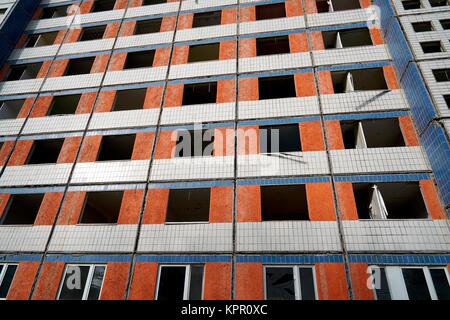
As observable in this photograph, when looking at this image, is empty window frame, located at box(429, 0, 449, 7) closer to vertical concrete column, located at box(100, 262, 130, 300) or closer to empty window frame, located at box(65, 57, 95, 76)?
vertical concrete column, located at box(100, 262, 130, 300)

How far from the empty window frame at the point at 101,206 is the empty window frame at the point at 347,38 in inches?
504

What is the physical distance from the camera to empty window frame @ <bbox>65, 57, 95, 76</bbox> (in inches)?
709

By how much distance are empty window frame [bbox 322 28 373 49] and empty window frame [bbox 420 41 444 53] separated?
2722 mm

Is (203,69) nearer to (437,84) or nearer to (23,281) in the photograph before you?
(437,84)

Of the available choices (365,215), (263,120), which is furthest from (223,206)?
(365,215)

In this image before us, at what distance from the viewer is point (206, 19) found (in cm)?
1839

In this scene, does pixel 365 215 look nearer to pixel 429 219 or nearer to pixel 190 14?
pixel 429 219

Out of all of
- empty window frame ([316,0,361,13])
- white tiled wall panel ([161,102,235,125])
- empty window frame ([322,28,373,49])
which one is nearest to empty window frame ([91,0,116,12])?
white tiled wall panel ([161,102,235,125])

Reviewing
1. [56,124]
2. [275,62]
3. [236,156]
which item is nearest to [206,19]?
[275,62]

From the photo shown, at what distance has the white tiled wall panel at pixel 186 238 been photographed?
430 inches

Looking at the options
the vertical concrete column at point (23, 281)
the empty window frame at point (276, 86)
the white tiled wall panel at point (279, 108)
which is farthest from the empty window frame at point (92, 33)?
the vertical concrete column at point (23, 281)

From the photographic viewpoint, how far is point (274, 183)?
12.0 meters

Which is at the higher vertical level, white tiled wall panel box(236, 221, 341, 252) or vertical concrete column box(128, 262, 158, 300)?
white tiled wall panel box(236, 221, 341, 252)

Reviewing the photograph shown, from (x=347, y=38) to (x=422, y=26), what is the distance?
3.30 metres
